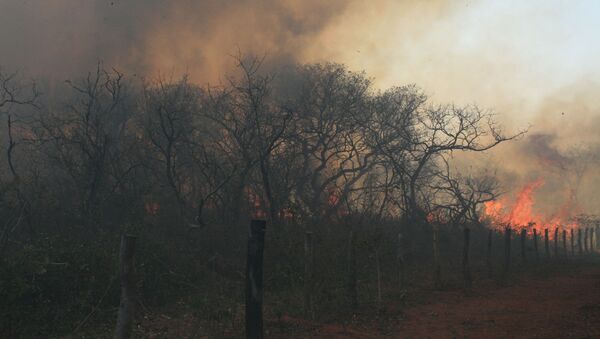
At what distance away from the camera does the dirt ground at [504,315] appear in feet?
31.9

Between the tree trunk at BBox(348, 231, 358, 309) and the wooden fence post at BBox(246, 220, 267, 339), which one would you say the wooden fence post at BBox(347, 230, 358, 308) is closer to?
the tree trunk at BBox(348, 231, 358, 309)

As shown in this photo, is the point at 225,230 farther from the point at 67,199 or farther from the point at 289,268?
the point at 67,199

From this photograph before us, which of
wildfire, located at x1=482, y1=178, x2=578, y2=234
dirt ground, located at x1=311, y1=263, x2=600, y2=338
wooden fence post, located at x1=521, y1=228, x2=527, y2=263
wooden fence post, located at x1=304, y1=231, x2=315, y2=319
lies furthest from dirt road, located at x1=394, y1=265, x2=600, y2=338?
wildfire, located at x1=482, y1=178, x2=578, y2=234

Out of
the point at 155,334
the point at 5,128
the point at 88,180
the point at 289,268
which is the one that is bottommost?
the point at 155,334

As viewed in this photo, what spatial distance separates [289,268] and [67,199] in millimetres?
10662

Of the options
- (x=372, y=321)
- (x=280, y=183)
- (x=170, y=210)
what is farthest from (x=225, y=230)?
(x=372, y=321)

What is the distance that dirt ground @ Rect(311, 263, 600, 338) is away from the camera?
383 inches

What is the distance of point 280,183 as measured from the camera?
78.3ft

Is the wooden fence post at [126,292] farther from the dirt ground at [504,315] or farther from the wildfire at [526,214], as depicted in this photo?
the wildfire at [526,214]

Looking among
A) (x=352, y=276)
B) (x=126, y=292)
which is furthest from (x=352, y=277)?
(x=126, y=292)

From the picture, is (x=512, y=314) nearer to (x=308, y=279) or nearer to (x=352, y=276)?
(x=352, y=276)

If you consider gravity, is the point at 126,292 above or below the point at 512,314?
above

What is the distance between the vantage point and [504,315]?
11.6m

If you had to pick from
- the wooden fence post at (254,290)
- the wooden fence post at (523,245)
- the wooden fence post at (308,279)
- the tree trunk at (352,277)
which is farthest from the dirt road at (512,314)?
the wooden fence post at (523,245)
